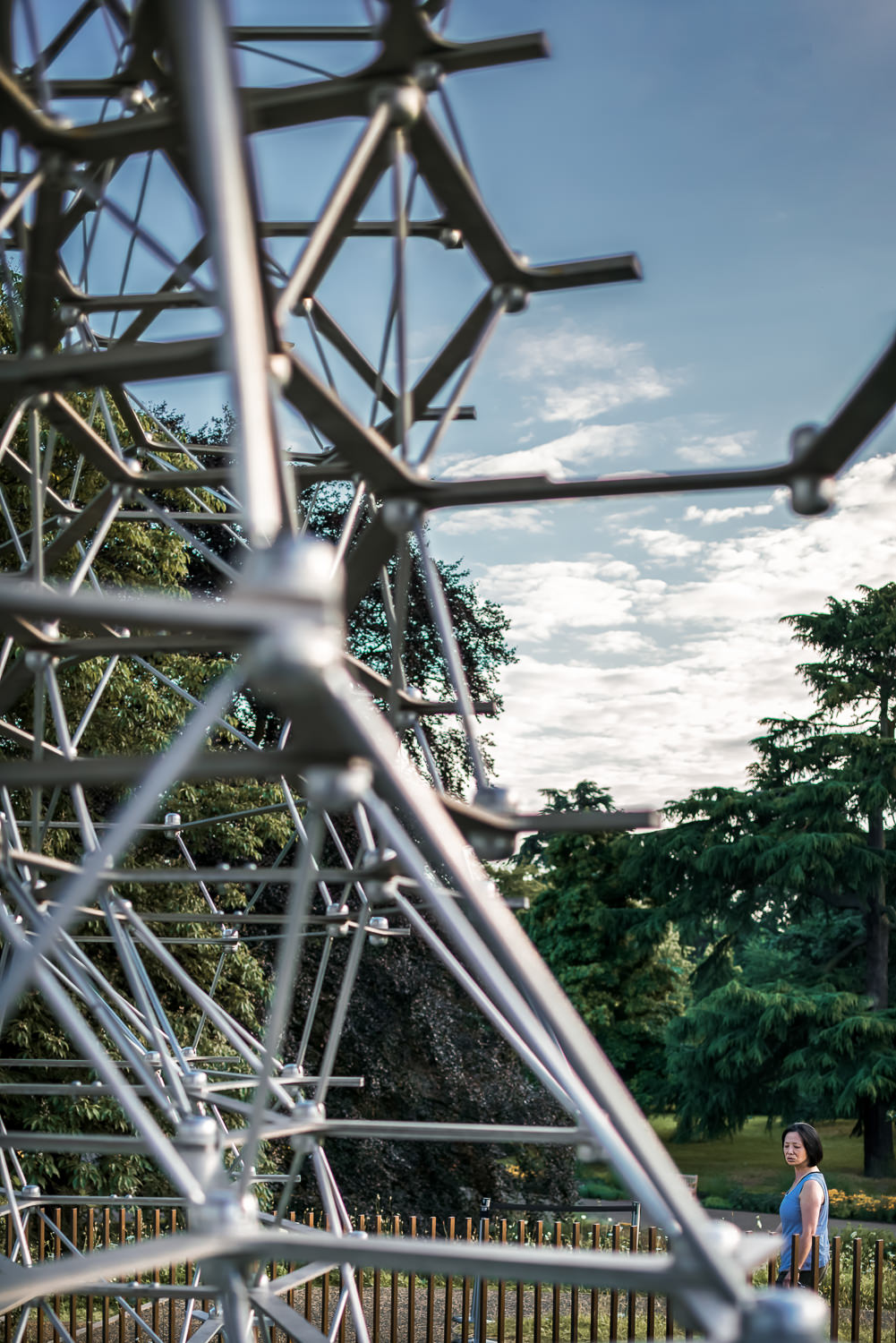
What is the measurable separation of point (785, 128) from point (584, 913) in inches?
534

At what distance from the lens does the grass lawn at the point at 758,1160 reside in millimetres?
17203

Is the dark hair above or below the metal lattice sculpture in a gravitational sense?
below

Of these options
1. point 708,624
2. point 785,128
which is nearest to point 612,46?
point 785,128

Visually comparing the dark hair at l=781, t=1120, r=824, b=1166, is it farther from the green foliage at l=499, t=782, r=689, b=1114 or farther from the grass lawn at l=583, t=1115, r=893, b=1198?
the green foliage at l=499, t=782, r=689, b=1114

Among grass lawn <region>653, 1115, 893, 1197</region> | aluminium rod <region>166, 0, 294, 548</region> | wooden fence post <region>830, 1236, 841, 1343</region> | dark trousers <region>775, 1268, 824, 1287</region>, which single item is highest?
aluminium rod <region>166, 0, 294, 548</region>

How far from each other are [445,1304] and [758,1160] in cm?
1397

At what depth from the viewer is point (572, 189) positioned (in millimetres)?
9375

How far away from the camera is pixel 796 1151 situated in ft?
17.0

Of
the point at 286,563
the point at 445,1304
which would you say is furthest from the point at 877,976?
the point at 286,563

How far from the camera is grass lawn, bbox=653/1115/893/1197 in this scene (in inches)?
677

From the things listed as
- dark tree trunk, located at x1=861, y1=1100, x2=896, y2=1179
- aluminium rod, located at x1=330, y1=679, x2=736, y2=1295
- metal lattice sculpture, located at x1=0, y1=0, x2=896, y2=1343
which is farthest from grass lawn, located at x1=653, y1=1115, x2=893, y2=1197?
aluminium rod, located at x1=330, y1=679, x2=736, y2=1295

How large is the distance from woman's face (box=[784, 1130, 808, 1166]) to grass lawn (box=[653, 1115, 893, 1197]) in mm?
12529

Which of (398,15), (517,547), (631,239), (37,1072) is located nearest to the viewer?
(398,15)

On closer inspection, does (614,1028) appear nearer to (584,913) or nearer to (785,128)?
(584,913)
